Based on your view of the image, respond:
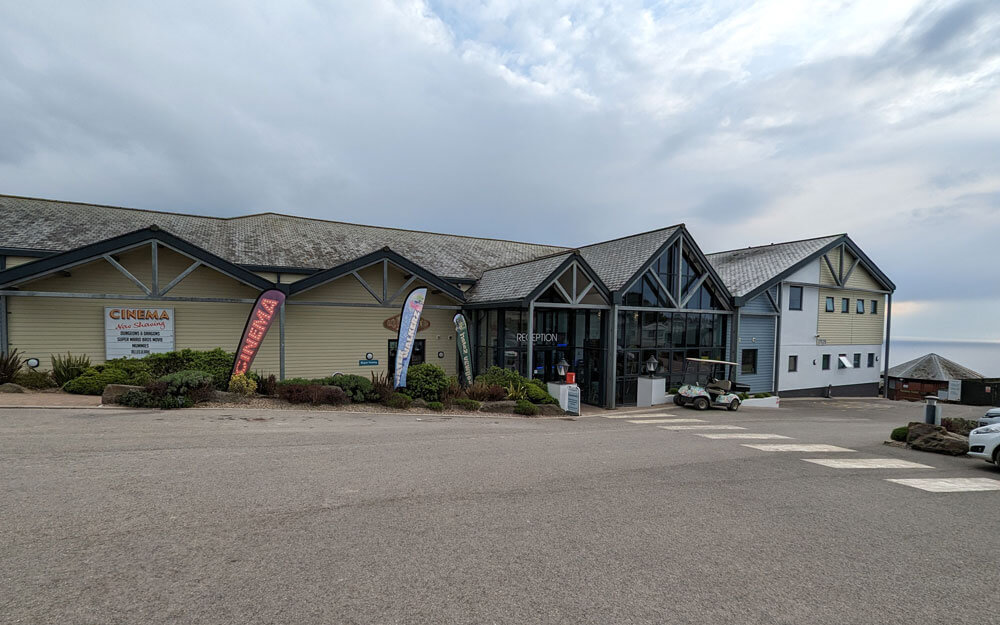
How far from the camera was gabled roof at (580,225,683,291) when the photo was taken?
66.3 feet

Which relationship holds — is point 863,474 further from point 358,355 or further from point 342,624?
point 358,355

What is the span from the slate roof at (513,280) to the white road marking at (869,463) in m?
10.2

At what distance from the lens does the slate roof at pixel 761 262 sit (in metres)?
25.3

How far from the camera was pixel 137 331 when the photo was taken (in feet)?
54.1

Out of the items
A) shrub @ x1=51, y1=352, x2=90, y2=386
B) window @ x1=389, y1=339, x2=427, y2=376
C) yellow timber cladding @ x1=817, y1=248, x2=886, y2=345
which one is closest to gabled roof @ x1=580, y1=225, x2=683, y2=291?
window @ x1=389, y1=339, x2=427, y2=376

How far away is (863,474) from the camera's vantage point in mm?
8742

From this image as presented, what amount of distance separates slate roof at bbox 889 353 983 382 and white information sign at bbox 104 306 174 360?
38.7m

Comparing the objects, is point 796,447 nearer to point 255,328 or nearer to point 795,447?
point 795,447

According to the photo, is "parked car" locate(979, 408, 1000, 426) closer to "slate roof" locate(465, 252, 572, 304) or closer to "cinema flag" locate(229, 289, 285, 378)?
"slate roof" locate(465, 252, 572, 304)

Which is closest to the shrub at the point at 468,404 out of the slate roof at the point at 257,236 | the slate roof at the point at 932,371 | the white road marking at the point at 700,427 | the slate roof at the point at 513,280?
the slate roof at the point at 513,280

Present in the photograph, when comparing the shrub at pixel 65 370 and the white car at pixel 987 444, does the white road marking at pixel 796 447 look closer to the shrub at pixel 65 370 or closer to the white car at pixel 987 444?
the white car at pixel 987 444

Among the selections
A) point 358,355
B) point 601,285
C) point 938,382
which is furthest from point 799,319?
point 358,355

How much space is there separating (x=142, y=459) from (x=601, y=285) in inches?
594

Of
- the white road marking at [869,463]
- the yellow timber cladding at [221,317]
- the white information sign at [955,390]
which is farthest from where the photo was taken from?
the white information sign at [955,390]
